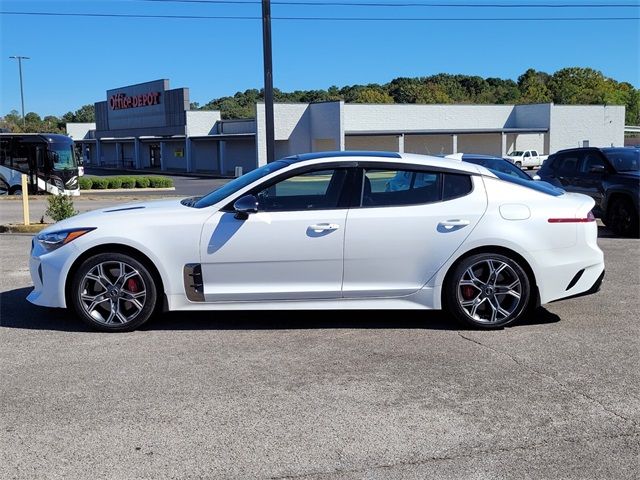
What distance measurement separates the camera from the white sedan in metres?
6.26

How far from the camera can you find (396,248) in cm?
634

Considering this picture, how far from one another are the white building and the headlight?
48815mm

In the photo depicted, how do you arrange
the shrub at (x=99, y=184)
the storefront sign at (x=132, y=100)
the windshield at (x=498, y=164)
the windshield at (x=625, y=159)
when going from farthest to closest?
the storefront sign at (x=132, y=100) < the shrub at (x=99, y=184) < the windshield at (x=498, y=164) < the windshield at (x=625, y=159)

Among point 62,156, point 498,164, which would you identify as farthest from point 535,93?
point 498,164

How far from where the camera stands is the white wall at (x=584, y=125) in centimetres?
6269

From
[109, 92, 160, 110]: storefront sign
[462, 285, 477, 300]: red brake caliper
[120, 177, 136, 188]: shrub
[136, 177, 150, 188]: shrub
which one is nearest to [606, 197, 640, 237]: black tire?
[462, 285, 477, 300]: red brake caliper

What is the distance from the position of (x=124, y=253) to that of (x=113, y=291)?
0.34 metres

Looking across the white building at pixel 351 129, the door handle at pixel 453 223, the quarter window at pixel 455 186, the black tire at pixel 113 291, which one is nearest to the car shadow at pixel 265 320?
the black tire at pixel 113 291

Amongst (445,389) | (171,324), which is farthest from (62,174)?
(445,389)

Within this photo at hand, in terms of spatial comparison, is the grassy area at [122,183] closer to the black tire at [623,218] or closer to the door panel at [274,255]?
the black tire at [623,218]

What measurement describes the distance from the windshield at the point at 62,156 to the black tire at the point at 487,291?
2839 cm

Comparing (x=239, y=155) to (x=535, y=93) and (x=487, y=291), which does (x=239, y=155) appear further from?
(x=535, y=93)

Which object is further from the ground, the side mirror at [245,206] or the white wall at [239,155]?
the white wall at [239,155]

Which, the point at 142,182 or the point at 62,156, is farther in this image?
the point at 142,182
